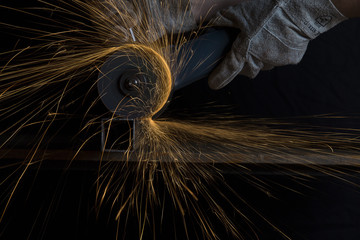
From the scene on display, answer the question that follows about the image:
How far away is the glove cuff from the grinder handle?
166 mm

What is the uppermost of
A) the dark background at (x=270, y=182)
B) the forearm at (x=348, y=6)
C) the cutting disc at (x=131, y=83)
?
the cutting disc at (x=131, y=83)

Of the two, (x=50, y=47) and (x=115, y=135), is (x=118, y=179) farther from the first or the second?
(x=50, y=47)

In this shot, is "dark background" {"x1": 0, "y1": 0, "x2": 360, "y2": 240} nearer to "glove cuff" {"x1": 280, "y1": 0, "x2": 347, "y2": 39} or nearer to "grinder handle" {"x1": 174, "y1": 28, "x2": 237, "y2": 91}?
"grinder handle" {"x1": 174, "y1": 28, "x2": 237, "y2": 91}

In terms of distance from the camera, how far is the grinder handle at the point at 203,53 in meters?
0.91

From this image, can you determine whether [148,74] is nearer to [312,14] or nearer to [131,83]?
[131,83]

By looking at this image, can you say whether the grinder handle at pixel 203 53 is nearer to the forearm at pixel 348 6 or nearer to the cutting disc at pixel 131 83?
the cutting disc at pixel 131 83

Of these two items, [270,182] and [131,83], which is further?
[270,182]

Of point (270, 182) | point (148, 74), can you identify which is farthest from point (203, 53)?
point (270, 182)

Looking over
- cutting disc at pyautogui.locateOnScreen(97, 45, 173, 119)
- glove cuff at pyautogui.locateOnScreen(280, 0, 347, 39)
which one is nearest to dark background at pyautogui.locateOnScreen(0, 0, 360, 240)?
cutting disc at pyautogui.locateOnScreen(97, 45, 173, 119)

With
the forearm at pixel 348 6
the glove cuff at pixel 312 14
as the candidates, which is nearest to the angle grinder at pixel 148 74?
the glove cuff at pixel 312 14

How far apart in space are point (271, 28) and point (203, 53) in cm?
19

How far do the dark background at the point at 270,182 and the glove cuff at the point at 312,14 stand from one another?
1.44 ft

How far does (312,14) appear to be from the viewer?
868 mm

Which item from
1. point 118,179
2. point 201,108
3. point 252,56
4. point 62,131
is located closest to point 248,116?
point 201,108
